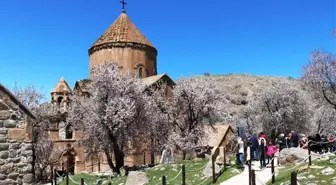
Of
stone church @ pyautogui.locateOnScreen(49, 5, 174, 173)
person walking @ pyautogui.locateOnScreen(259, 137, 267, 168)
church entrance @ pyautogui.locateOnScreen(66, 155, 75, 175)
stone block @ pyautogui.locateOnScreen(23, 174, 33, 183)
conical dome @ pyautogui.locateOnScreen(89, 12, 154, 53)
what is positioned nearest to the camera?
stone block @ pyautogui.locateOnScreen(23, 174, 33, 183)

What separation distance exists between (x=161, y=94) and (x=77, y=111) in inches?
369

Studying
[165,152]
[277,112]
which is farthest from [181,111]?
[277,112]

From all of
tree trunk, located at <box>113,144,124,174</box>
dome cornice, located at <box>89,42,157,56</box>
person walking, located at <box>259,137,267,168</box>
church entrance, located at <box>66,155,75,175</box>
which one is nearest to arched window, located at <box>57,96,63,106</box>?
dome cornice, located at <box>89,42,157,56</box>

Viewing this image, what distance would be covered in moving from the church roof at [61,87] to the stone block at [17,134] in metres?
38.3

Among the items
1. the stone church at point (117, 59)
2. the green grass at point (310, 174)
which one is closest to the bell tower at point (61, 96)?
the stone church at point (117, 59)

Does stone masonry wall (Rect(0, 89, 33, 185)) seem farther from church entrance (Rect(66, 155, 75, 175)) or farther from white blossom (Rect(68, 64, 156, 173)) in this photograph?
church entrance (Rect(66, 155, 75, 175))

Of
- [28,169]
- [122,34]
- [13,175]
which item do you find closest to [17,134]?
[28,169]

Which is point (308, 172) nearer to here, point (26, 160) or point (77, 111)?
point (26, 160)

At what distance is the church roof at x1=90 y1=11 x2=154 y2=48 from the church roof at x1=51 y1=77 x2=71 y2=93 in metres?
7.83

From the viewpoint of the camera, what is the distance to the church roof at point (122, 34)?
4416cm

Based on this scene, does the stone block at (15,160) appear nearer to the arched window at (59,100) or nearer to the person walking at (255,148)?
the person walking at (255,148)

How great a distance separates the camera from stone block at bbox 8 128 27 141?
10789mm

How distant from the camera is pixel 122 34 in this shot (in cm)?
4475

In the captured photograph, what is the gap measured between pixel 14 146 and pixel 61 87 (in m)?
39.5
